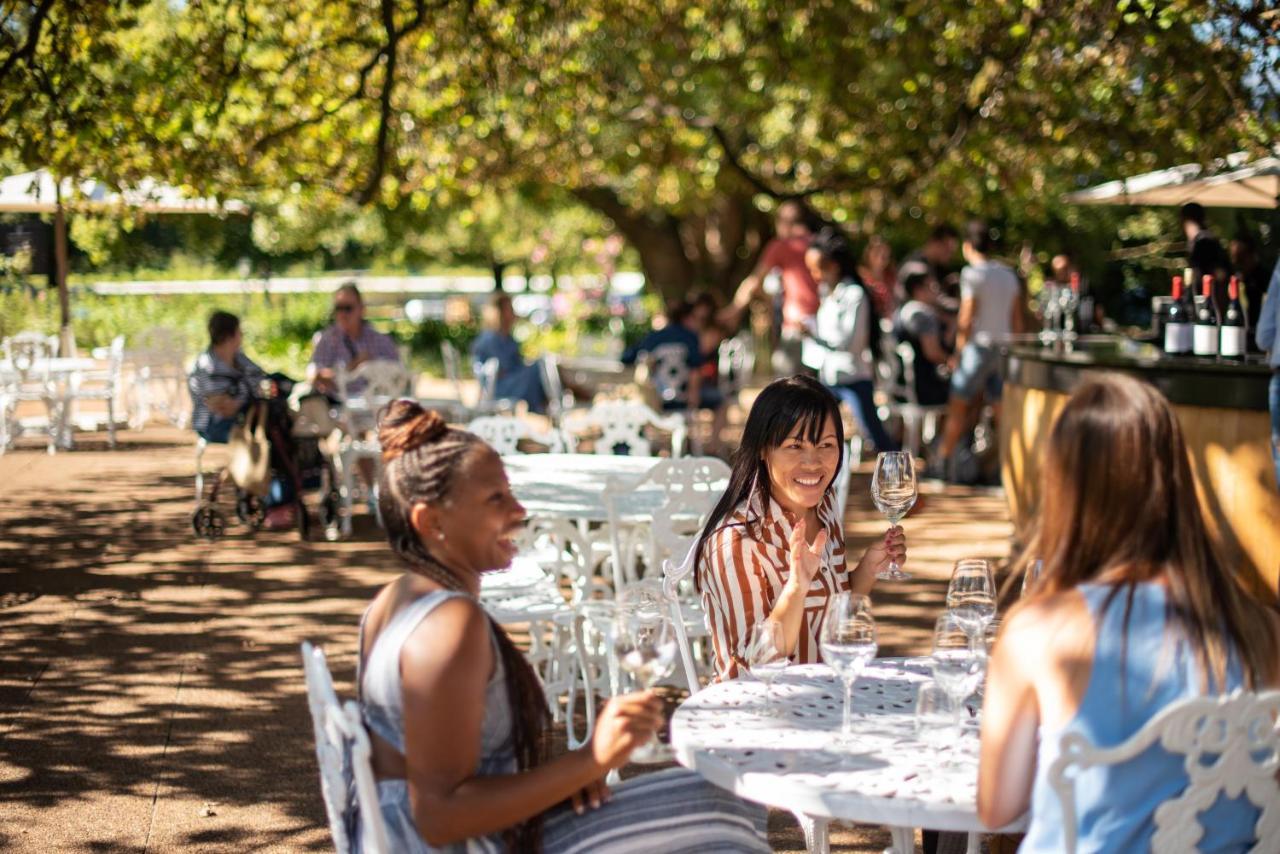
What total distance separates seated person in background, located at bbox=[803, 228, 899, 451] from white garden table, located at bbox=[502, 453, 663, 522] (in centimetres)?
330

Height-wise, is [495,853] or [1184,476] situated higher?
[1184,476]

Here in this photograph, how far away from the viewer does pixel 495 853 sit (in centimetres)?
271

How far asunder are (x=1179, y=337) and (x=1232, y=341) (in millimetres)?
420

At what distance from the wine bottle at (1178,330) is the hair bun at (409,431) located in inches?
230

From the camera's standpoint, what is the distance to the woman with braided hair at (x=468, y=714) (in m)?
2.54

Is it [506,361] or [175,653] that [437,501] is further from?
[506,361]

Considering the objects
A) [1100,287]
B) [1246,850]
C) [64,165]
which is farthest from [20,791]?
[1100,287]

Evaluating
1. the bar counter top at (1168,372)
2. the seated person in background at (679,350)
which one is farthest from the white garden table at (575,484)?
the seated person in background at (679,350)

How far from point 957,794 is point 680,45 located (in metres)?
13.2

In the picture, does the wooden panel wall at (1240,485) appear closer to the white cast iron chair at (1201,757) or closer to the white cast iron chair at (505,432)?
the white cast iron chair at (505,432)

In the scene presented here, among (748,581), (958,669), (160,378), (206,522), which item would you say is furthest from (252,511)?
(958,669)

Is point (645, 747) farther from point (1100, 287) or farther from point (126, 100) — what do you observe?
point (1100, 287)

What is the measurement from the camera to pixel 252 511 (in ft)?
34.4

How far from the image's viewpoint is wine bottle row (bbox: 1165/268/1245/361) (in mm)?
7418
